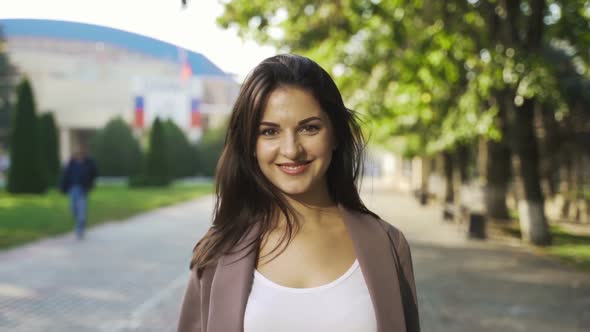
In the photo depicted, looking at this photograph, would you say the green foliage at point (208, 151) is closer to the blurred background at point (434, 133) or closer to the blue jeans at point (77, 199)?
the blurred background at point (434, 133)

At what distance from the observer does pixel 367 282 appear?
72.5 inches

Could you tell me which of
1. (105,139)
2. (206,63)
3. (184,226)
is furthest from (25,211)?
(105,139)

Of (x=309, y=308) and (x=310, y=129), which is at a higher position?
(x=310, y=129)

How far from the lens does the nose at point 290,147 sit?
184cm

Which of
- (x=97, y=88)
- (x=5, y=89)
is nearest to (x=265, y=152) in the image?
(x=97, y=88)

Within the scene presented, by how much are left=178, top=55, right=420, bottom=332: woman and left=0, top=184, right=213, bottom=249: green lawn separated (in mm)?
11076

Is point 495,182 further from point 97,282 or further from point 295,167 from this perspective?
point 295,167

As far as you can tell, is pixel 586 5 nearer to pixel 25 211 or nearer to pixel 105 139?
pixel 25 211

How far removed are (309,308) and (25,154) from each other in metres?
27.7

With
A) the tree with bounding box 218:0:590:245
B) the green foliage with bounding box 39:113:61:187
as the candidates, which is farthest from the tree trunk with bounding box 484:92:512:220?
the green foliage with bounding box 39:113:61:187

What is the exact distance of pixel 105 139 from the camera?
39344 mm

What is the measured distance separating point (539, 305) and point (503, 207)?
1074cm

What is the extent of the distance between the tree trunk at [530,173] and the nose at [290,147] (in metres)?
11.8

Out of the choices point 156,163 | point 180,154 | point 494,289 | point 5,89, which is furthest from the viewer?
point 5,89
